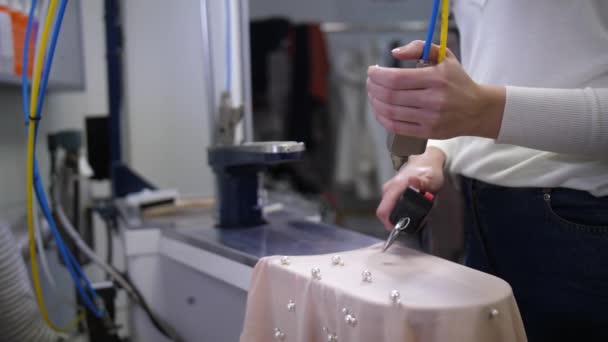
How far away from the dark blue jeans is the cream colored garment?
0.14 m

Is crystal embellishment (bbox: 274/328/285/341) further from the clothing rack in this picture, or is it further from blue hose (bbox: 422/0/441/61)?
the clothing rack

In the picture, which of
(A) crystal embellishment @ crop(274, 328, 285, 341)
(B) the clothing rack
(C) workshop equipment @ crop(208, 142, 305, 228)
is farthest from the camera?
(B) the clothing rack

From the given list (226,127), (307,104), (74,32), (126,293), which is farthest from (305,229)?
(307,104)

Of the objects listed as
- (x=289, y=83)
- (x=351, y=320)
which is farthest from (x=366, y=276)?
(x=289, y=83)

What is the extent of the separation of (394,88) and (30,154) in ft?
1.65

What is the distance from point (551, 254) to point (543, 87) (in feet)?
0.65

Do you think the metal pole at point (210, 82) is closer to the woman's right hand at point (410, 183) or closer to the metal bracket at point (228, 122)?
the metal bracket at point (228, 122)

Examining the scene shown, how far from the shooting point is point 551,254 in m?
0.58

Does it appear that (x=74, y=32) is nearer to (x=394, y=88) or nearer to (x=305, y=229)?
(x=305, y=229)

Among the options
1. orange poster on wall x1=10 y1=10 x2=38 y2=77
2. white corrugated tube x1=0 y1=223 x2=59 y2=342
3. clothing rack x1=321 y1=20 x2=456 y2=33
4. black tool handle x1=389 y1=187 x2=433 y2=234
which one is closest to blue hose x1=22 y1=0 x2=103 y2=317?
white corrugated tube x1=0 y1=223 x2=59 y2=342

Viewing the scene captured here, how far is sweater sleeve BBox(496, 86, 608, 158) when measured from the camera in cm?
48

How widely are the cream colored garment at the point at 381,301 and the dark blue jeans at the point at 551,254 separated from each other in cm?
14

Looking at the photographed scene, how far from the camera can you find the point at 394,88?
0.46m

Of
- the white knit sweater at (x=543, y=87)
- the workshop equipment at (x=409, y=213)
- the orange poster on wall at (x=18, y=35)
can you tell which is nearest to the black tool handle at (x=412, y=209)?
the workshop equipment at (x=409, y=213)
